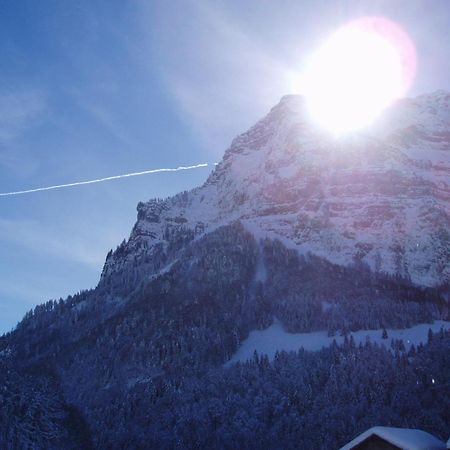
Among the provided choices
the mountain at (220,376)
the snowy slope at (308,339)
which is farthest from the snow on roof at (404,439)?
the snowy slope at (308,339)

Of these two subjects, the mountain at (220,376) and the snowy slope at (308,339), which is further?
the snowy slope at (308,339)

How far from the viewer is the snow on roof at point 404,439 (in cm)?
3706

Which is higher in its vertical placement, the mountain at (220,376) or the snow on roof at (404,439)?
the mountain at (220,376)

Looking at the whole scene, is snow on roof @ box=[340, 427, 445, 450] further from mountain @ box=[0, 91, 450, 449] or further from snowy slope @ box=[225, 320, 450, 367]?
snowy slope @ box=[225, 320, 450, 367]

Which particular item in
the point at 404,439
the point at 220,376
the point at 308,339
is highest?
the point at 308,339

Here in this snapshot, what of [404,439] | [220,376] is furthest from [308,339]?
[404,439]

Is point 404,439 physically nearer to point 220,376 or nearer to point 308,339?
point 220,376

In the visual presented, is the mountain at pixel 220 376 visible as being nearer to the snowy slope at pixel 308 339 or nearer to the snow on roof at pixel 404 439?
the snowy slope at pixel 308 339

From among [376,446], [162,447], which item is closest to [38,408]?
[162,447]

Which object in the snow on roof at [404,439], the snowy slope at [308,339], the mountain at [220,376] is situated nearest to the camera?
the snow on roof at [404,439]

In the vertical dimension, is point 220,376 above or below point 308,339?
below

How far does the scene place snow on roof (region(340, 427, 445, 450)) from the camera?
3706 cm

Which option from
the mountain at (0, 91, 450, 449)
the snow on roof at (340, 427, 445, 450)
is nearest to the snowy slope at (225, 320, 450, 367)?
the mountain at (0, 91, 450, 449)

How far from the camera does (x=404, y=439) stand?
123 feet
